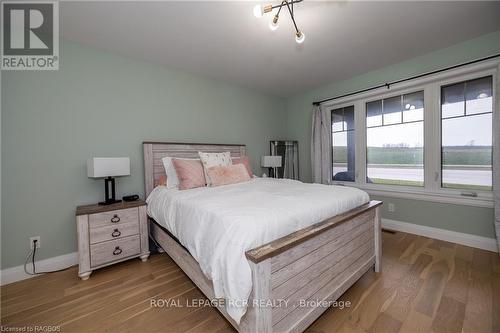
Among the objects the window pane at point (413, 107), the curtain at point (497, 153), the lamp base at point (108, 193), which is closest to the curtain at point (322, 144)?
the window pane at point (413, 107)

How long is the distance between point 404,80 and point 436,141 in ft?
3.03

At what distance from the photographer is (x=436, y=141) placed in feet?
8.64

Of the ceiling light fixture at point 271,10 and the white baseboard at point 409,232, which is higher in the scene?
the ceiling light fixture at point 271,10

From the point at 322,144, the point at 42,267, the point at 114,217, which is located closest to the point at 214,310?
the point at 114,217

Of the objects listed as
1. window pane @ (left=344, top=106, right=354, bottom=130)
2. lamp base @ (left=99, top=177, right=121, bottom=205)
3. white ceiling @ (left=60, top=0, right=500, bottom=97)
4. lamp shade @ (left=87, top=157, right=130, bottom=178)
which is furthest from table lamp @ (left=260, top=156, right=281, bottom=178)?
lamp base @ (left=99, top=177, right=121, bottom=205)

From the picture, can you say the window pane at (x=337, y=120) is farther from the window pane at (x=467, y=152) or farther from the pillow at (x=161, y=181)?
the pillow at (x=161, y=181)

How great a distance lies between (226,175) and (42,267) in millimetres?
2054

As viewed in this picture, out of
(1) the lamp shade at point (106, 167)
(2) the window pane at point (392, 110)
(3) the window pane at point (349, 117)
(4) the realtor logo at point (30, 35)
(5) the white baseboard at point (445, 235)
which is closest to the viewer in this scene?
(4) the realtor logo at point (30, 35)

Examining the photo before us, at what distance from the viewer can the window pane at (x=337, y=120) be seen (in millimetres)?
3629

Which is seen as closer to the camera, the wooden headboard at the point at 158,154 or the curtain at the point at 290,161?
the wooden headboard at the point at 158,154

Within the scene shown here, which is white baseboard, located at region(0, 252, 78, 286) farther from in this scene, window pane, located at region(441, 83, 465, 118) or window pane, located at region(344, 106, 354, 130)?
window pane, located at region(441, 83, 465, 118)

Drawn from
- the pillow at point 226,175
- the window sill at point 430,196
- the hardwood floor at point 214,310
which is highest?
the pillow at point 226,175

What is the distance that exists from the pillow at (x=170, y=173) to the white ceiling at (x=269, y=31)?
1.33 meters

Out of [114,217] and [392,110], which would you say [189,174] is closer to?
[114,217]
